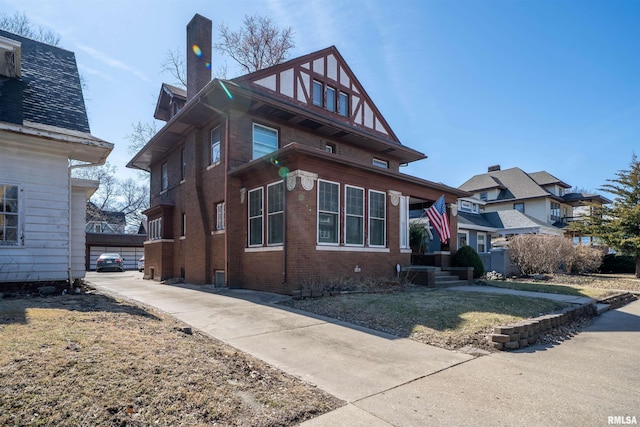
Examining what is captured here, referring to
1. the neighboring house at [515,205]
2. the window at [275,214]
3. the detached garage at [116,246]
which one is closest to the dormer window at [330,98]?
the window at [275,214]

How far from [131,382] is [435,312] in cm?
605

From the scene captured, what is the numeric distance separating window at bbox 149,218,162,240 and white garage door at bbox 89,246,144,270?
17395mm

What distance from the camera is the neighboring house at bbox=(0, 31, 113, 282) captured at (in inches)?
320

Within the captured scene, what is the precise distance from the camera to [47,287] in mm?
8320

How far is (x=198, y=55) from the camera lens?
15.8 metres

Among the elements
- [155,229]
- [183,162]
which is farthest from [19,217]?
[155,229]

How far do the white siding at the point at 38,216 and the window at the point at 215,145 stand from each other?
5.55 meters

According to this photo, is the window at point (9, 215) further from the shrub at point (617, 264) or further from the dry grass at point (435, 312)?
the shrub at point (617, 264)

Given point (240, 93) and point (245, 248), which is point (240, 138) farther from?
point (245, 248)

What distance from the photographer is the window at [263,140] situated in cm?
1340

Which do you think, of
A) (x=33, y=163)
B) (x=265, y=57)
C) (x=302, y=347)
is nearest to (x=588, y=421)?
(x=302, y=347)

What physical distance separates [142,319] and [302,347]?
267 centimetres

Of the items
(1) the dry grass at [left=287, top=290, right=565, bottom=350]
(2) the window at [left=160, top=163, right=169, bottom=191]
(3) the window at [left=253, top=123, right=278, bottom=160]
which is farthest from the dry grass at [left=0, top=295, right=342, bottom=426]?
(2) the window at [left=160, top=163, right=169, bottom=191]

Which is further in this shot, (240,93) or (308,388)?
(240,93)
